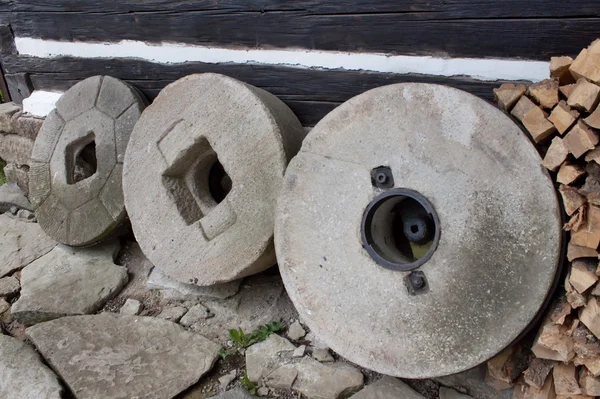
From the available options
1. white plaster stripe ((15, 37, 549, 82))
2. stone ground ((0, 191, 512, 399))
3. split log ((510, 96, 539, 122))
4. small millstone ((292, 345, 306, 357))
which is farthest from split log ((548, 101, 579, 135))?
small millstone ((292, 345, 306, 357))

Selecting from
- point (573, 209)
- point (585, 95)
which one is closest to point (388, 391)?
point (573, 209)

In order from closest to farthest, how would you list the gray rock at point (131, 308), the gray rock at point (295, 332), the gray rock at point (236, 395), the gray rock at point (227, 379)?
the gray rock at point (236, 395)
the gray rock at point (227, 379)
the gray rock at point (295, 332)
the gray rock at point (131, 308)

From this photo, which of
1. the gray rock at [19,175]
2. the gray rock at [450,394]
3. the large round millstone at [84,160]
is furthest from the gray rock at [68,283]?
the gray rock at [450,394]

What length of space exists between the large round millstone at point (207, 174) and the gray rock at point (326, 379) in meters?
0.58

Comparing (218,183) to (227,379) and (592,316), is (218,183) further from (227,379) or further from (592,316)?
(592,316)

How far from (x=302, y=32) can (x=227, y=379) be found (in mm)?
1840

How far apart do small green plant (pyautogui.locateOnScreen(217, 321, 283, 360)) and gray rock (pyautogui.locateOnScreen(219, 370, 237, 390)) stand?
11 cm

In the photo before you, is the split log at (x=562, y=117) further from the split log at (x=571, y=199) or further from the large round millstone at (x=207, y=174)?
the large round millstone at (x=207, y=174)

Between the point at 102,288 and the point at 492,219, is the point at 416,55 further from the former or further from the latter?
the point at 102,288

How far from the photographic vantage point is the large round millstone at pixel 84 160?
3787mm

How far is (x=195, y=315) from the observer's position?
3352 millimetres

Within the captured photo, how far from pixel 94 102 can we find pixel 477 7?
8.26 ft

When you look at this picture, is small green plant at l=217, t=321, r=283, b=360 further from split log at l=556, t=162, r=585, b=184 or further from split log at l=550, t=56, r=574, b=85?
split log at l=550, t=56, r=574, b=85

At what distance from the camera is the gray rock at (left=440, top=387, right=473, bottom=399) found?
8.32 ft
